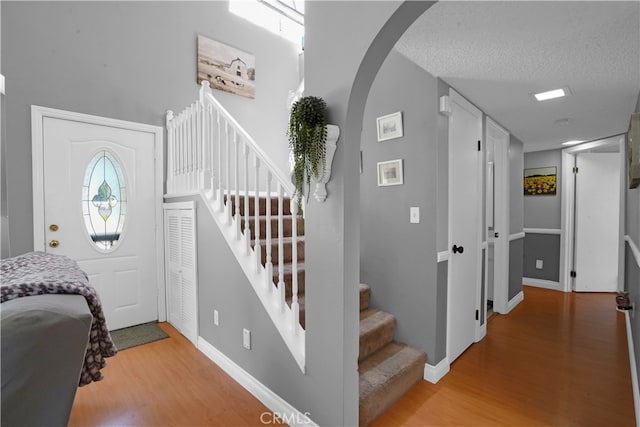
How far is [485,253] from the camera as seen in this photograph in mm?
3133

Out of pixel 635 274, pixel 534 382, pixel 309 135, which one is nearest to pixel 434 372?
pixel 534 382

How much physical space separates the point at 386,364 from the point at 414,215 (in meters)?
1.07

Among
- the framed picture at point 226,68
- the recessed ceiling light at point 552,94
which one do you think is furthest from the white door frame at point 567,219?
the framed picture at point 226,68

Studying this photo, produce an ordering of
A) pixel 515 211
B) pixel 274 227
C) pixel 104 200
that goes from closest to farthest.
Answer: pixel 274 227 → pixel 104 200 → pixel 515 211

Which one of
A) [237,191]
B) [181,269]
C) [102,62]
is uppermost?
[102,62]

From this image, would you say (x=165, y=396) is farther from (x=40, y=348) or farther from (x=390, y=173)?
(x=390, y=173)

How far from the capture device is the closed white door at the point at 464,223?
240cm

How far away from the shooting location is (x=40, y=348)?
0.73m

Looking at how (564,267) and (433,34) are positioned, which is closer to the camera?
(433,34)

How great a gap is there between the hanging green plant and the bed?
1.00 metres

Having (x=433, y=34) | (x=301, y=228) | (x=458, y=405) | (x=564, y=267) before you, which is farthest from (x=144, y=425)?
(x=564, y=267)

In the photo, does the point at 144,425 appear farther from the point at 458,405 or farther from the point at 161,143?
the point at 161,143

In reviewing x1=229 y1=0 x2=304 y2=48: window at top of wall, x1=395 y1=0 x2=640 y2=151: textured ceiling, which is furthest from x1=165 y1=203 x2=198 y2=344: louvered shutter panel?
x1=229 y1=0 x2=304 y2=48: window at top of wall

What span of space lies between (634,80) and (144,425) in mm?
3896
